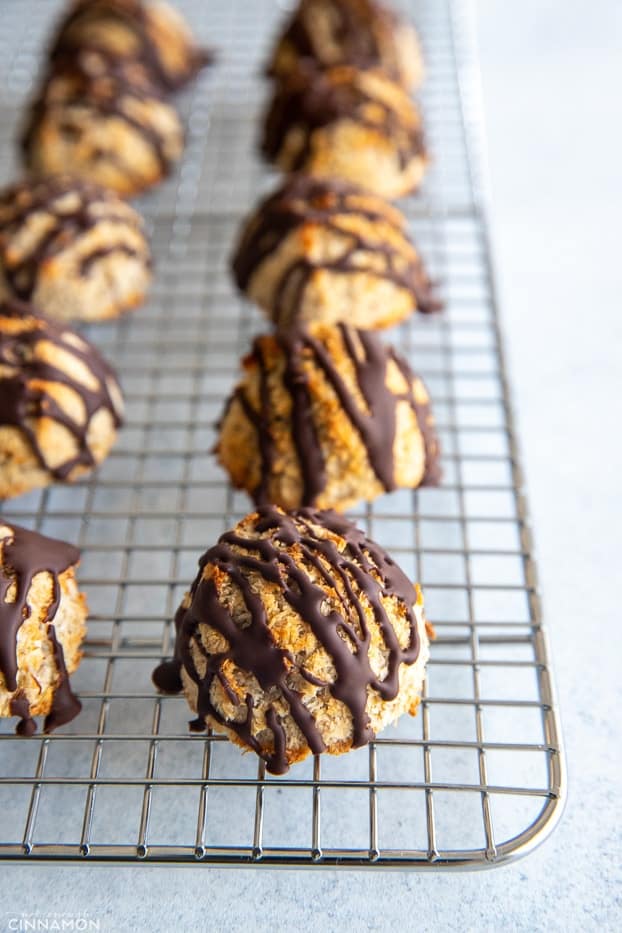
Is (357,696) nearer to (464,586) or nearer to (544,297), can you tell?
(464,586)

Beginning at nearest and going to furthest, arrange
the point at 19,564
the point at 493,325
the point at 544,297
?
the point at 19,564 < the point at 493,325 < the point at 544,297

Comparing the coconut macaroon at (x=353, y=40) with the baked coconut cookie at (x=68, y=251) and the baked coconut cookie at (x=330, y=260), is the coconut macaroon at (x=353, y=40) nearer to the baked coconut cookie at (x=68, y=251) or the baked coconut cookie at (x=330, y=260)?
the baked coconut cookie at (x=330, y=260)

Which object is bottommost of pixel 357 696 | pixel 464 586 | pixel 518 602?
pixel 518 602

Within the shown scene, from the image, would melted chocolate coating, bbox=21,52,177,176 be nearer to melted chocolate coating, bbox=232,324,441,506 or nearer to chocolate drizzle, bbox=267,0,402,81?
chocolate drizzle, bbox=267,0,402,81

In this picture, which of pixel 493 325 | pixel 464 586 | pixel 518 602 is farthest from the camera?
pixel 493 325

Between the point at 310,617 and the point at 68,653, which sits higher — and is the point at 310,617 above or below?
above

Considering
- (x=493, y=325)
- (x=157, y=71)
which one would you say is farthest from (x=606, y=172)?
(x=157, y=71)

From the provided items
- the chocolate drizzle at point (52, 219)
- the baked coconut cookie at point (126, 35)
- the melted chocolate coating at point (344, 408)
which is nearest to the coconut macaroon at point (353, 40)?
the baked coconut cookie at point (126, 35)
